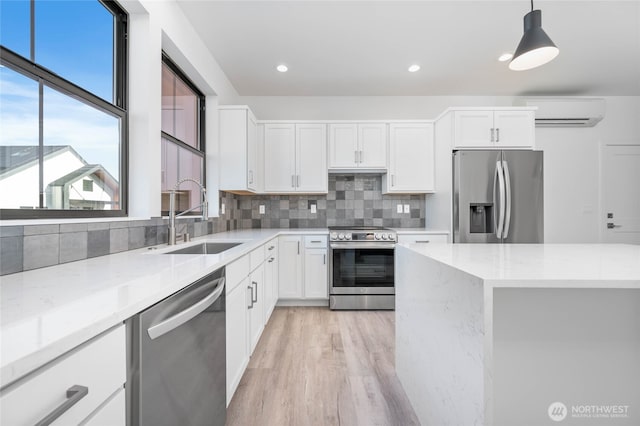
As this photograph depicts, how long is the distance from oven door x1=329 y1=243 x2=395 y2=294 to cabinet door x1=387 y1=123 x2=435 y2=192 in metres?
0.91

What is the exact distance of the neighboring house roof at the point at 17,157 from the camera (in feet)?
3.71

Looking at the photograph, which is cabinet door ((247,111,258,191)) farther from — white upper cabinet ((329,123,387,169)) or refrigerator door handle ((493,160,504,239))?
refrigerator door handle ((493,160,504,239))

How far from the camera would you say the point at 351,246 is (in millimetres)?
3303

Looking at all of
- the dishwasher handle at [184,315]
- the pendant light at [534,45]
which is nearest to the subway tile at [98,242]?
the dishwasher handle at [184,315]

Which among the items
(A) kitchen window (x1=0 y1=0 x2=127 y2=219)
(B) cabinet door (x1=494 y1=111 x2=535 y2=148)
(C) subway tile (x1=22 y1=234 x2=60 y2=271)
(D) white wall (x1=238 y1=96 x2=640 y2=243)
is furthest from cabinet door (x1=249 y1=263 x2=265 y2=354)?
(B) cabinet door (x1=494 y1=111 x2=535 y2=148)

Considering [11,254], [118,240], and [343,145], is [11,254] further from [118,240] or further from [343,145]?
[343,145]

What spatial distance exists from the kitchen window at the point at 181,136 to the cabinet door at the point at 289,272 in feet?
3.60

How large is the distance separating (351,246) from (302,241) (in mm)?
584

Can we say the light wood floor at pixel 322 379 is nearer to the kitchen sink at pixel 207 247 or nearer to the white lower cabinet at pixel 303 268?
the white lower cabinet at pixel 303 268

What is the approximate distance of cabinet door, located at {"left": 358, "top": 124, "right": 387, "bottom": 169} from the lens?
3.69m

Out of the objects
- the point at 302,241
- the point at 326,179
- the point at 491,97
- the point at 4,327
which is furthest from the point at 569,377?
the point at 491,97

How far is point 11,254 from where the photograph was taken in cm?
106

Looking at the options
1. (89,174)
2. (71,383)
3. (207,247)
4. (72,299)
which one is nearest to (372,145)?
(207,247)

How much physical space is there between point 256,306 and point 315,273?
4.14ft
